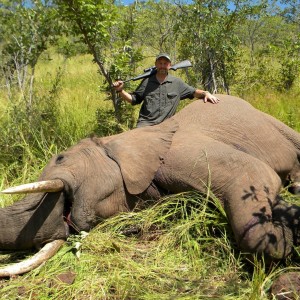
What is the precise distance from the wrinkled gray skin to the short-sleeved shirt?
2.37 feet

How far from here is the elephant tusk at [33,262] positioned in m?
3.54

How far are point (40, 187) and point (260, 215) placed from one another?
1.72 metres

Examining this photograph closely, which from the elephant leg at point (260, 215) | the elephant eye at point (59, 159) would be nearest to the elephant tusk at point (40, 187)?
the elephant eye at point (59, 159)

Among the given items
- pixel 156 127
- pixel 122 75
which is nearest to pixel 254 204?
pixel 156 127

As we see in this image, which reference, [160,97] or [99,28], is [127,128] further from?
[99,28]

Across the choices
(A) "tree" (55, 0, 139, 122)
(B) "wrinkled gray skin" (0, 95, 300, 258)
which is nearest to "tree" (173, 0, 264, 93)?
(A) "tree" (55, 0, 139, 122)

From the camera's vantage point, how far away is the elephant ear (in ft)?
13.3

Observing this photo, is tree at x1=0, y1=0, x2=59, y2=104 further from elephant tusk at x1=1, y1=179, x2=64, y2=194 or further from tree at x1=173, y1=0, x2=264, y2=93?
elephant tusk at x1=1, y1=179, x2=64, y2=194

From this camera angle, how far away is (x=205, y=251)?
3.93 m

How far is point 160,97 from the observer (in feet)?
17.8

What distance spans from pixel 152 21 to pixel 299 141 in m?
8.25

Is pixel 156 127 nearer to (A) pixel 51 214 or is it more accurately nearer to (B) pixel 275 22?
(A) pixel 51 214

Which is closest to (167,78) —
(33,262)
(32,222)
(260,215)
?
(260,215)

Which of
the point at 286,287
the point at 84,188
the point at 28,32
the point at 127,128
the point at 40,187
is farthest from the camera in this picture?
the point at 28,32
